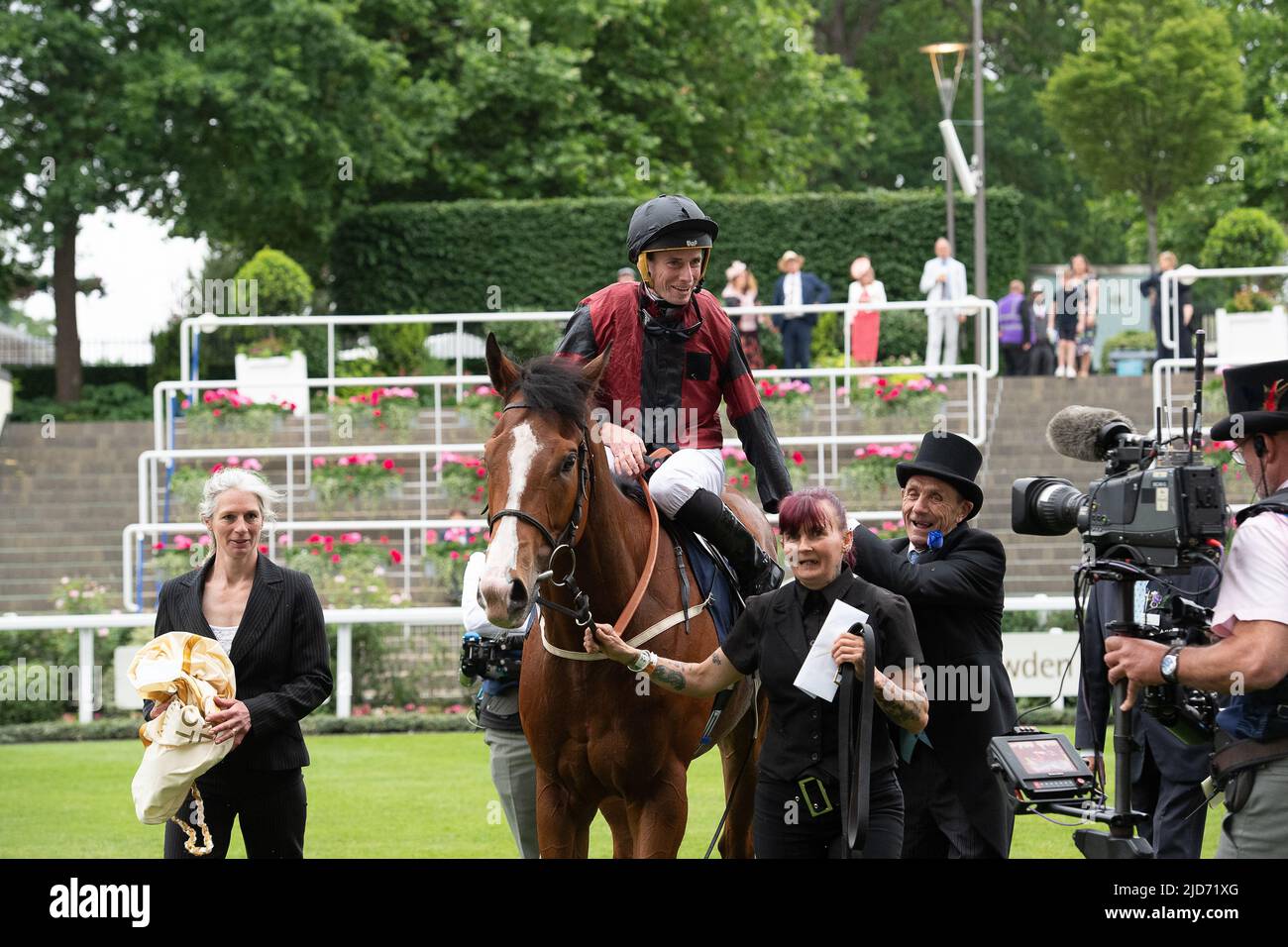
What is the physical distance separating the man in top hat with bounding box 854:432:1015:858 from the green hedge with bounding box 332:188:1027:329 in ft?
66.9

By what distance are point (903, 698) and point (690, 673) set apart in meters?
0.71

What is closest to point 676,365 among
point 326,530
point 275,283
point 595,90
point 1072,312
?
point 326,530

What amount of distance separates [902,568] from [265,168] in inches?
798

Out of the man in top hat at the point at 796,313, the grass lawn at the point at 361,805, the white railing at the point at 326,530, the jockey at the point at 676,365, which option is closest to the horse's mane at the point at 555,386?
the jockey at the point at 676,365

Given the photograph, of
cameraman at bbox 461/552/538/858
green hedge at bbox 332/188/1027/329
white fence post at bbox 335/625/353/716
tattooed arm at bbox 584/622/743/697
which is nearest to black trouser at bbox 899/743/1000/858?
tattooed arm at bbox 584/622/743/697

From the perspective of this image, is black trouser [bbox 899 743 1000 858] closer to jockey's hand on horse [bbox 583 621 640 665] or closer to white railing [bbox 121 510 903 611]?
jockey's hand on horse [bbox 583 621 640 665]

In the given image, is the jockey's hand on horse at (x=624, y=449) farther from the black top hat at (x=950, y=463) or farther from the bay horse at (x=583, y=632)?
the black top hat at (x=950, y=463)

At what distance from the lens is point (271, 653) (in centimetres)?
536

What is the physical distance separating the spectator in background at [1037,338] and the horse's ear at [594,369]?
17.8 m

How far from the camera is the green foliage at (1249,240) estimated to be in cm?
2464

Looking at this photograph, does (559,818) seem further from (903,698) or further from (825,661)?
(903,698)

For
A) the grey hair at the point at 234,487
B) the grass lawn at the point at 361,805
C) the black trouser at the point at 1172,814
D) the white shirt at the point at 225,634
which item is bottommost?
the grass lawn at the point at 361,805
